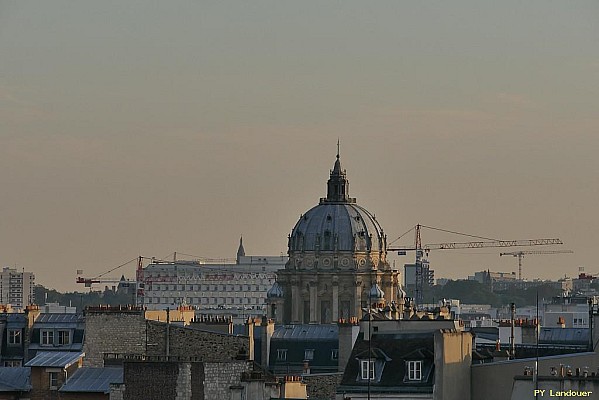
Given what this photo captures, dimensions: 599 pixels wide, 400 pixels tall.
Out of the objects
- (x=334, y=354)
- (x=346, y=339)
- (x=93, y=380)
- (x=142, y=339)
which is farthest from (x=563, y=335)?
(x=93, y=380)

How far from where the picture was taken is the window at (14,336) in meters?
92.2

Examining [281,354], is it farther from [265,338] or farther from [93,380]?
[93,380]

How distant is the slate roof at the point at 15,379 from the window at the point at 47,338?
9.41 m

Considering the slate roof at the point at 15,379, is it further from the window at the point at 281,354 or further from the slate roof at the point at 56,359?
the window at the point at 281,354

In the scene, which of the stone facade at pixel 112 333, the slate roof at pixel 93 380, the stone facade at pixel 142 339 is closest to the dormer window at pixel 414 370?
the slate roof at pixel 93 380

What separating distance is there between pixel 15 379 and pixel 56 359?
1334 mm

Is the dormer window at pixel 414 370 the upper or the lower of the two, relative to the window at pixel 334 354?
lower

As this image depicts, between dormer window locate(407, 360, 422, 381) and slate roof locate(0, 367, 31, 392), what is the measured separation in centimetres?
1314

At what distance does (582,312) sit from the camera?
157250mm

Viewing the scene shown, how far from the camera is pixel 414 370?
2697 inches

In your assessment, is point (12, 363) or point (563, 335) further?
point (563, 335)

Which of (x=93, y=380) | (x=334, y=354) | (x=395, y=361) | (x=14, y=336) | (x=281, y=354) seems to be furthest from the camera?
(x=281, y=354)

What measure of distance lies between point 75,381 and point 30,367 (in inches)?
109

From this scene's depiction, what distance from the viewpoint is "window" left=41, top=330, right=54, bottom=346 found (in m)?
89.7
